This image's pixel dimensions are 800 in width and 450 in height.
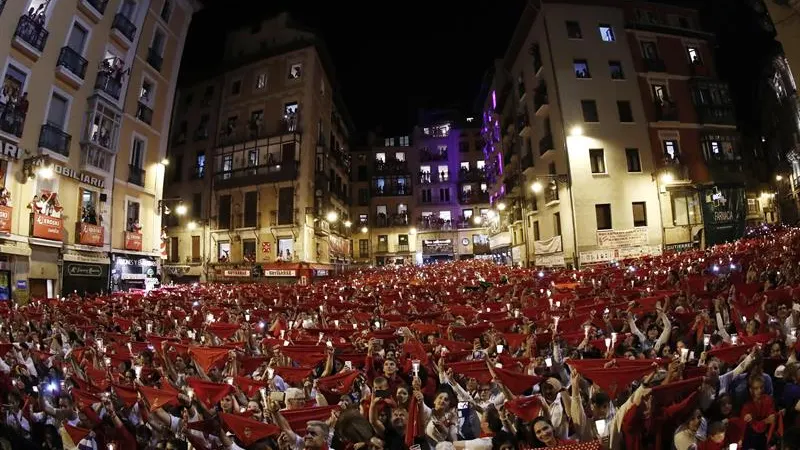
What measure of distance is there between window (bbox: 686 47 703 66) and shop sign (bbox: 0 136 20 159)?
40117mm

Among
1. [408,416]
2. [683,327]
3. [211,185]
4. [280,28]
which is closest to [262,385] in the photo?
[408,416]

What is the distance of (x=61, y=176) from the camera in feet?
70.3

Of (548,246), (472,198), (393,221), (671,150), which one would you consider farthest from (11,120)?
(472,198)

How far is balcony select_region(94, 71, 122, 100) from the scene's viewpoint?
2383cm


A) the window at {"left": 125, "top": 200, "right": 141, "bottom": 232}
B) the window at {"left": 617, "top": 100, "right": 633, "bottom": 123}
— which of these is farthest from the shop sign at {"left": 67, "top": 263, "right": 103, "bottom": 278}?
the window at {"left": 617, "top": 100, "right": 633, "bottom": 123}

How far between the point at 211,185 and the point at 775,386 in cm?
4139

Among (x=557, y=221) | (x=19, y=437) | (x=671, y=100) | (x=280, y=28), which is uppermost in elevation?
(x=280, y=28)

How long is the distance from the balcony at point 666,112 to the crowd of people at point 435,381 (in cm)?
2137

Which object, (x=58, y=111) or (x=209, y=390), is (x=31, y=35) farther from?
(x=209, y=390)

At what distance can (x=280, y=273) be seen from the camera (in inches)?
1339

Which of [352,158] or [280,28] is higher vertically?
[280,28]

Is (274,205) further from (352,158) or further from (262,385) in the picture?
(262,385)

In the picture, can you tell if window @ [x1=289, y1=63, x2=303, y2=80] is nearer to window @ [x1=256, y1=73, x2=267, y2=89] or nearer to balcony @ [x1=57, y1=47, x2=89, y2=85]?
window @ [x1=256, y1=73, x2=267, y2=89]

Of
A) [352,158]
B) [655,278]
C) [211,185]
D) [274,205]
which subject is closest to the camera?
[655,278]
